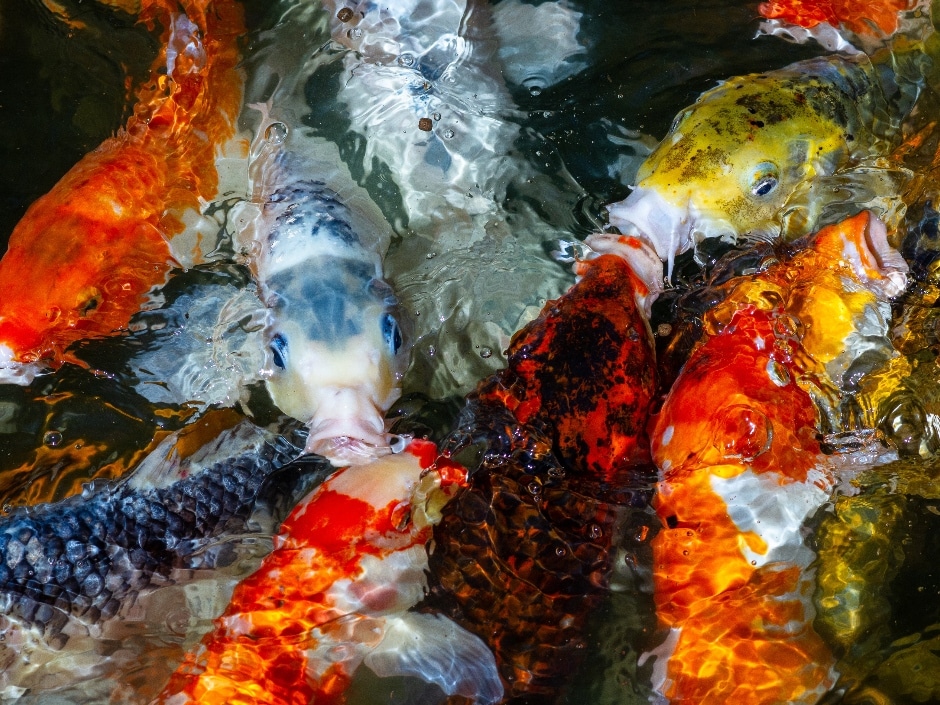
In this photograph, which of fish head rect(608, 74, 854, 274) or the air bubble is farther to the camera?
the air bubble

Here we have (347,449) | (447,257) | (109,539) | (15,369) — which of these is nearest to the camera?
(109,539)

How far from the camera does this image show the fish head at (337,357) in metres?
2.65

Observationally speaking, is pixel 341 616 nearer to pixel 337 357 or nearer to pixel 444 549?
pixel 444 549

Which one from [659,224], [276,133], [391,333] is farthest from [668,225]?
[276,133]

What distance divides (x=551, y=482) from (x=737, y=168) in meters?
1.37

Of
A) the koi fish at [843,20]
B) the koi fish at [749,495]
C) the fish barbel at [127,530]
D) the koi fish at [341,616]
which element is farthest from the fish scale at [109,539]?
the koi fish at [843,20]

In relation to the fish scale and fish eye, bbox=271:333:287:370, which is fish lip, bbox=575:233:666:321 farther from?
the fish scale

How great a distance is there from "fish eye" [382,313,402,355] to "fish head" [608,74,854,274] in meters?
0.98

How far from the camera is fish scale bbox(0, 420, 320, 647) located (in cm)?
238

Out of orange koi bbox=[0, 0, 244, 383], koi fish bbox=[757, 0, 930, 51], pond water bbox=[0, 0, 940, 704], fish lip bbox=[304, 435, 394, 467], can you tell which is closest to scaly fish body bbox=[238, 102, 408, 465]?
fish lip bbox=[304, 435, 394, 467]

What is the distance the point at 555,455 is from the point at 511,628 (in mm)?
575

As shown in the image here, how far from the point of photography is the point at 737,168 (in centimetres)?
304

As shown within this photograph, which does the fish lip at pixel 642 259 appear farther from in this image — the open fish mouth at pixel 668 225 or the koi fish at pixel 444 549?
the koi fish at pixel 444 549

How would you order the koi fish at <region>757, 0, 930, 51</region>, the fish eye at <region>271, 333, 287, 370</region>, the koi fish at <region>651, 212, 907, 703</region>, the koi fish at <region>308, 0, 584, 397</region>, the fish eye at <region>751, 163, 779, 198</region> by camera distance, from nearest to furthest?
the koi fish at <region>651, 212, 907, 703</region>, the fish eye at <region>271, 333, 287, 370</region>, the fish eye at <region>751, 163, 779, 198</region>, the koi fish at <region>308, 0, 584, 397</region>, the koi fish at <region>757, 0, 930, 51</region>
